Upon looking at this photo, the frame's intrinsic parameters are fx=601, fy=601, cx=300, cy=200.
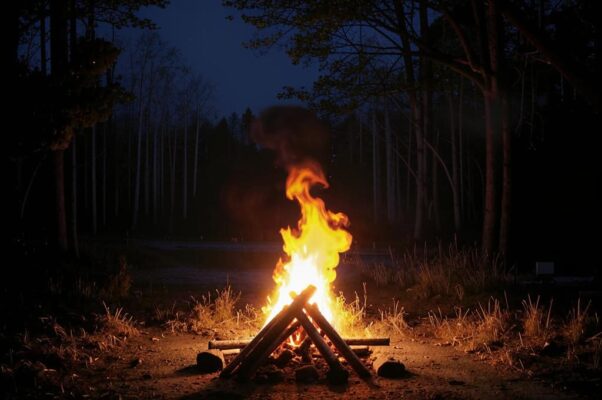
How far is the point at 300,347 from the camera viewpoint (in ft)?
21.1

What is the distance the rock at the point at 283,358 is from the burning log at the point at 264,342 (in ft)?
0.38

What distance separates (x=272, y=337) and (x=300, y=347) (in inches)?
20.0

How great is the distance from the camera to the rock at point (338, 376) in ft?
Answer: 18.2

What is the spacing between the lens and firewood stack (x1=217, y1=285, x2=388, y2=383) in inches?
224

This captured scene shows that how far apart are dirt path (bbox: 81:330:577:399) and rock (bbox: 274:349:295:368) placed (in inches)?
15.4

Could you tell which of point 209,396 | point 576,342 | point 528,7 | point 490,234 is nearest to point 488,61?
point 528,7

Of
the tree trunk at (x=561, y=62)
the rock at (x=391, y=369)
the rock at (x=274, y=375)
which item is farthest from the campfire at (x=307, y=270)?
the tree trunk at (x=561, y=62)

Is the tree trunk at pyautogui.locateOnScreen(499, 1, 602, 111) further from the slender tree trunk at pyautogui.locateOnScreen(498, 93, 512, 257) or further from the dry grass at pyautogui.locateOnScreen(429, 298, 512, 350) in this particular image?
the slender tree trunk at pyautogui.locateOnScreen(498, 93, 512, 257)

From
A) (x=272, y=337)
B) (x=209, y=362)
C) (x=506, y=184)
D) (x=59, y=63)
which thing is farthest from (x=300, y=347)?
(x=59, y=63)

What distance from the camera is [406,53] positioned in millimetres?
13695

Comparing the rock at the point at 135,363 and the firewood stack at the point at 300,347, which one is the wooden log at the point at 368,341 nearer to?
the firewood stack at the point at 300,347

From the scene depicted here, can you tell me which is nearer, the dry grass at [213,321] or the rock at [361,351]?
the rock at [361,351]

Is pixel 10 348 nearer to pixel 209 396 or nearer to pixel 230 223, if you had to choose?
pixel 209 396

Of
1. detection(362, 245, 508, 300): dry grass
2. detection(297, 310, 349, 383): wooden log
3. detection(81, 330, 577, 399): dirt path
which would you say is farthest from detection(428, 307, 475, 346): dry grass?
detection(297, 310, 349, 383): wooden log
